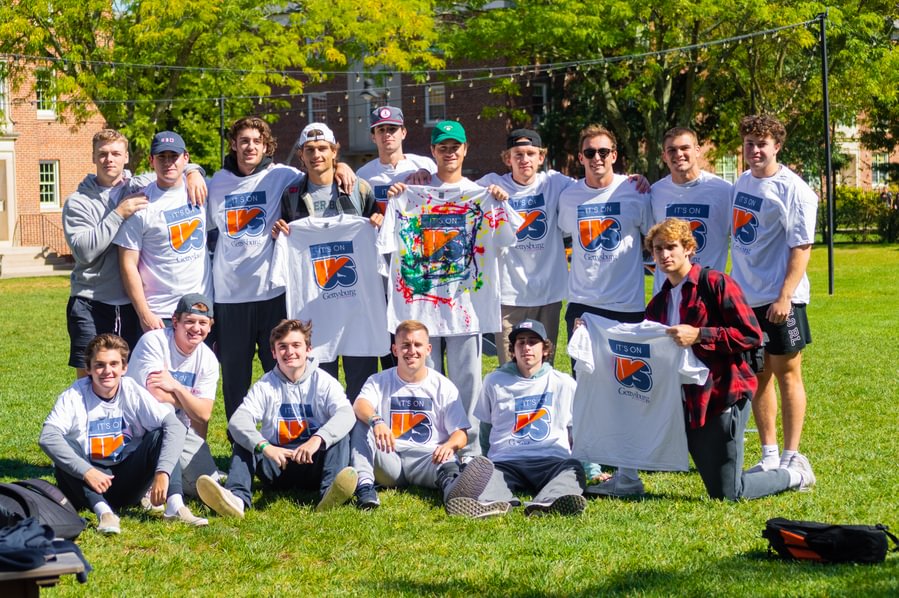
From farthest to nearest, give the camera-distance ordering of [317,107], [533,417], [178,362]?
[317,107], [533,417], [178,362]

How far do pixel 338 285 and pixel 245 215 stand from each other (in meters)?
0.80

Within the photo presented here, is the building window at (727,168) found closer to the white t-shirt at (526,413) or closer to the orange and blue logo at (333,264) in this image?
the orange and blue logo at (333,264)

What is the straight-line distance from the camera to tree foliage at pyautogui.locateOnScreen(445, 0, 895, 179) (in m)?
29.8

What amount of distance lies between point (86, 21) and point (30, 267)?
10.5m

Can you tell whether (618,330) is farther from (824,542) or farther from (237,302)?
(237,302)

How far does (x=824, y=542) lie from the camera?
515 centimetres

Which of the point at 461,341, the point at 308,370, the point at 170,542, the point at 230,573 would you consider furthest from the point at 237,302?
the point at 230,573

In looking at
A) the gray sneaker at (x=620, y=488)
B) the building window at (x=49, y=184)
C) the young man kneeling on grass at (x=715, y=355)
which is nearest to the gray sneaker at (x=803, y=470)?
the young man kneeling on grass at (x=715, y=355)

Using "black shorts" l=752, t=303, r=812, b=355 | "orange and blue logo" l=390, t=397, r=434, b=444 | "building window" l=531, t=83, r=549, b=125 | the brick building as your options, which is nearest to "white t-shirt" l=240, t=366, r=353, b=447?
"orange and blue logo" l=390, t=397, r=434, b=444

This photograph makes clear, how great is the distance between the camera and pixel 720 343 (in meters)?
6.30

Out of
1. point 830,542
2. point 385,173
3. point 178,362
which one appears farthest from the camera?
point 385,173

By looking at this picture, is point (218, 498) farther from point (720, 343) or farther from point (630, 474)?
point (720, 343)

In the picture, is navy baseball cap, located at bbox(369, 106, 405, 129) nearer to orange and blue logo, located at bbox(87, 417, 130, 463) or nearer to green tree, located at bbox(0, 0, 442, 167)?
orange and blue logo, located at bbox(87, 417, 130, 463)

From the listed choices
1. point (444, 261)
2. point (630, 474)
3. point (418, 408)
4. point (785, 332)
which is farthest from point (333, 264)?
point (785, 332)
